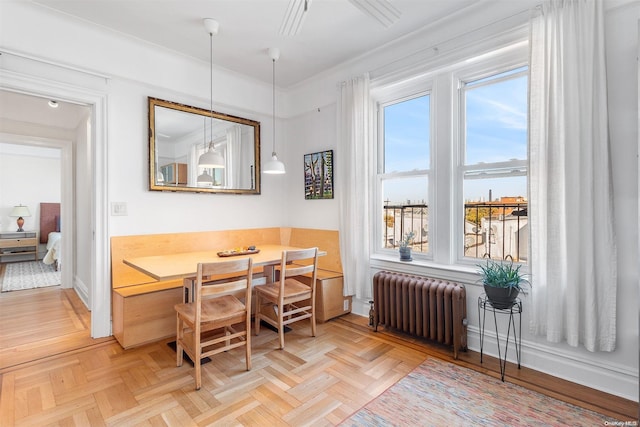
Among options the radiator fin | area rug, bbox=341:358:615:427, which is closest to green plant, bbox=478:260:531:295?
the radiator fin

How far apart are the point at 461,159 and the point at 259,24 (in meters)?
2.18

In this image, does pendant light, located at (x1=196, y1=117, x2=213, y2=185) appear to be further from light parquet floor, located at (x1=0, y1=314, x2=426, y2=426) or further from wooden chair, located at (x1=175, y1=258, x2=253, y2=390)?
light parquet floor, located at (x1=0, y1=314, x2=426, y2=426)

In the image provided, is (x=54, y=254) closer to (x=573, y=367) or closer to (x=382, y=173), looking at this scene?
(x=382, y=173)

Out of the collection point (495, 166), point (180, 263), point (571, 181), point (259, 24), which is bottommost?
point (180, 263)

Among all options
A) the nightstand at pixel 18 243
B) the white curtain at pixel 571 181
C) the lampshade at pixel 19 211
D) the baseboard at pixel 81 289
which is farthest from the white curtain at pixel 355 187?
the lampshade at pixel 19 211

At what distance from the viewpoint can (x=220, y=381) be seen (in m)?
2.13

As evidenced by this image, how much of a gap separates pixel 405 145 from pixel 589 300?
6.46ft

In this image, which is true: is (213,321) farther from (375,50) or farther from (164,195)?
(375,50)

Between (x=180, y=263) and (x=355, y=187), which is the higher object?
(x=355, y=187)

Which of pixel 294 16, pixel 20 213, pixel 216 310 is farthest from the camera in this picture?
pixel 20 213

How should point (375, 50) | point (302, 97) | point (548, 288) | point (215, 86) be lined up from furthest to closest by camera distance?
1. point (302, 97)
2. point (215, 86)
3. point (375, 50)
4. point (548, 288)

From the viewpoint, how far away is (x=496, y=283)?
7.07 feet

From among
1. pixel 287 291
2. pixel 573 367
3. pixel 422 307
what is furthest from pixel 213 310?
pixel 573 367

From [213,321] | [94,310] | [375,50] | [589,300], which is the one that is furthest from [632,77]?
[94,310]
